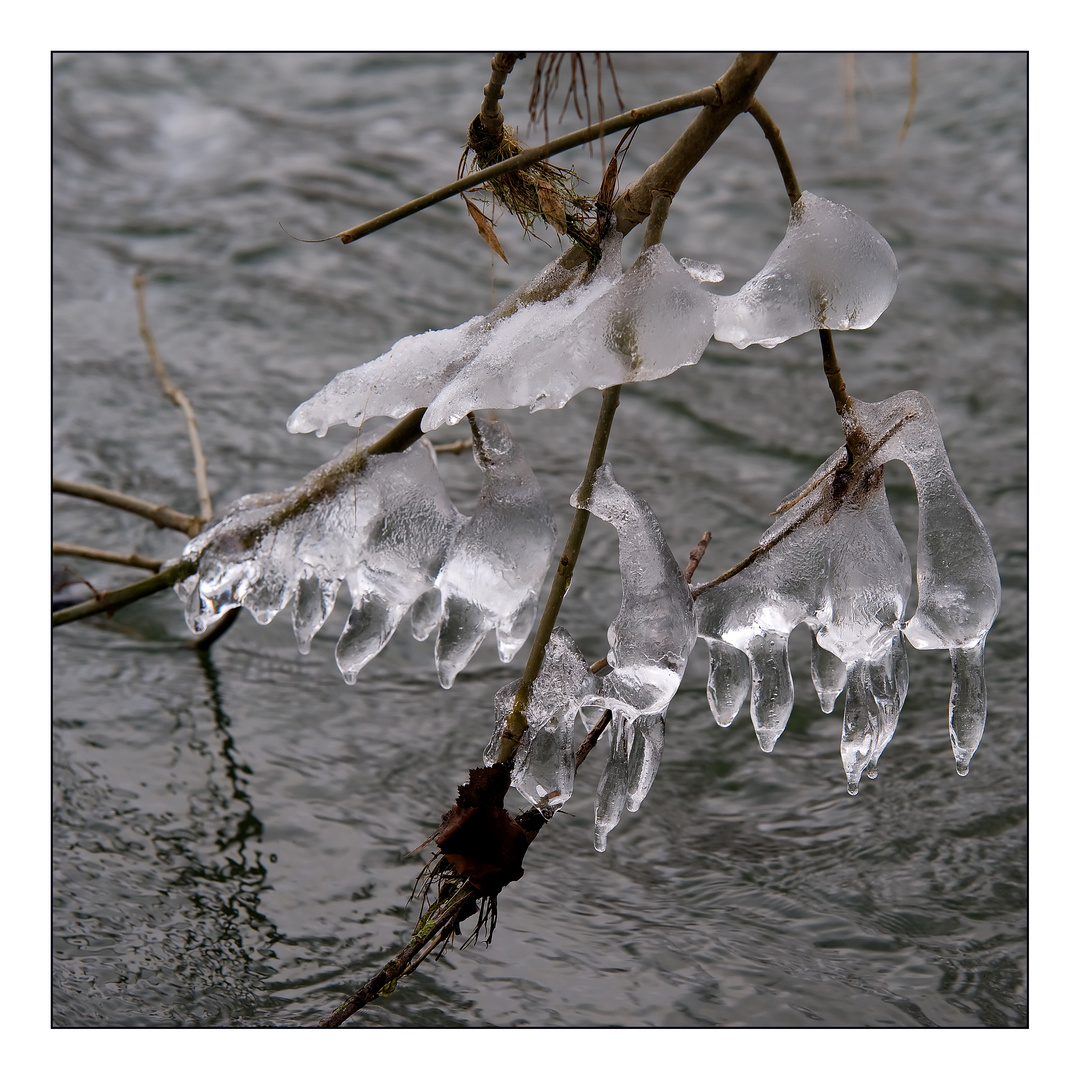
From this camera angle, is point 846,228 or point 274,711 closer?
point 846,228

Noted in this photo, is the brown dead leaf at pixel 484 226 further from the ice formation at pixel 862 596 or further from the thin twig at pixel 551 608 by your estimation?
the ice formation at pixel 862 596

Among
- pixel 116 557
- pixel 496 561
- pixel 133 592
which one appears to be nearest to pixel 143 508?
pixel 116 557

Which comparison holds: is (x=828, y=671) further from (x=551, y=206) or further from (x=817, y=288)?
(x=551, y=206)

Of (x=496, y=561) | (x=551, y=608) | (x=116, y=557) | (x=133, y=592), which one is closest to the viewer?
(x=551, y=608)

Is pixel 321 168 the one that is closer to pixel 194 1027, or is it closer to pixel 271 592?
pixel 271 592

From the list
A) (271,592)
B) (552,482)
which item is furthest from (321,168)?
(271,592)

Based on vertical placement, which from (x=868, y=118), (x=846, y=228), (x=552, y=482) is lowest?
(x=846, y=228)

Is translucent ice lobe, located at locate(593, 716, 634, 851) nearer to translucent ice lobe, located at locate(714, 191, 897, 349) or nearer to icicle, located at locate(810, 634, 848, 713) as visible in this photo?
icicle, located at locate(810, 634, 848, 713)
